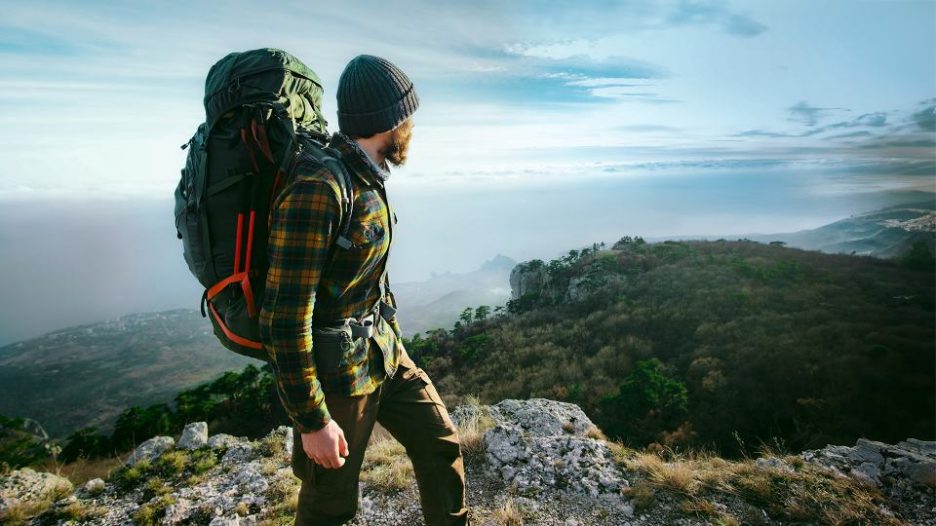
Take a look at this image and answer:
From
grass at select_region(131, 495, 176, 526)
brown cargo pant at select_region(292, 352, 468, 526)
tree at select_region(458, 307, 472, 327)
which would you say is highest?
brown cargo pant at select_region(292, 352, 468, 526)

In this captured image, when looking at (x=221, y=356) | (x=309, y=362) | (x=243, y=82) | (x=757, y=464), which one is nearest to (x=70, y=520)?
(x=309, y=362)

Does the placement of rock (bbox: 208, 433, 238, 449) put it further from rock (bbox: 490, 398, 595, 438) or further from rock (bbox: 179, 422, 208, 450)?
rock (bbox: 490, 398, 595, 438)

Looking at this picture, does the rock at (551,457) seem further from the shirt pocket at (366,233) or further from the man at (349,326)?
the shirt pocket at (366,233)

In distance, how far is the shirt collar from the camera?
204cm

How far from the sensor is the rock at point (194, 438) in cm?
591

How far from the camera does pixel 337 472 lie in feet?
7.48

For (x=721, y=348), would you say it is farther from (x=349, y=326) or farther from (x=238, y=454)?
(x=349, y=326)

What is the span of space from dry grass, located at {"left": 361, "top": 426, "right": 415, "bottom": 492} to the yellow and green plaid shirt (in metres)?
2.74

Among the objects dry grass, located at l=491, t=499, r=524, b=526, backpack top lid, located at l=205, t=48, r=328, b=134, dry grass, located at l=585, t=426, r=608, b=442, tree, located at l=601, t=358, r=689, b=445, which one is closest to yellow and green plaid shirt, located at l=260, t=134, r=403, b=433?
backpack top lid, located at l=205, t=48, r=328, b=134

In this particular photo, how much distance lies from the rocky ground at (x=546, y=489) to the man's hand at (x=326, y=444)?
8.16 feet

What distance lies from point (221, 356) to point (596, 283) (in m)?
139

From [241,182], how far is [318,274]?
57 cm

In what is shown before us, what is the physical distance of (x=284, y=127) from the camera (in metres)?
1.93

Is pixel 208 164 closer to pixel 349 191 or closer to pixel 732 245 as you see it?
pixel 349 191
